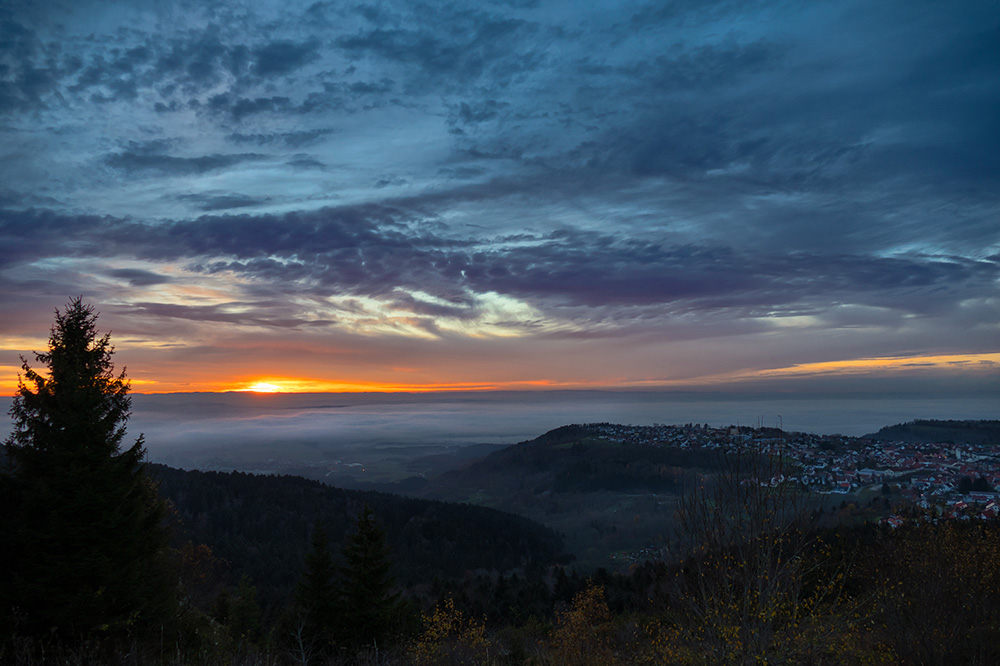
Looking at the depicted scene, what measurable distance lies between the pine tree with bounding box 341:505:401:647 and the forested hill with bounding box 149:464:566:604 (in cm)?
6034

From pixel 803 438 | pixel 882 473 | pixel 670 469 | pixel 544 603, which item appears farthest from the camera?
pixel 670 469

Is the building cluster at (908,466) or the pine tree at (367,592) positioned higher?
the pine tree at (367,592)

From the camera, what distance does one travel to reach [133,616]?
14.9 metres

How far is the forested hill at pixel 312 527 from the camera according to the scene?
88438 mm

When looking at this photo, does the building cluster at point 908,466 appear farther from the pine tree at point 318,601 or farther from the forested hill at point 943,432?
the pine tree at point 318,601

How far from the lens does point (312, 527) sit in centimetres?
10356

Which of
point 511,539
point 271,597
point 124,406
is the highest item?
point 124,406

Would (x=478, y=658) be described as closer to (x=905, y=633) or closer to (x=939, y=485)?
(x=905, y=633)

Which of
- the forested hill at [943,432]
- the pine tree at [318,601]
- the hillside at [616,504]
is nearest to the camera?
the pine tree at [318,601]

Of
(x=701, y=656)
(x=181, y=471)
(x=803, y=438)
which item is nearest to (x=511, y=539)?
(x=181, y=471)

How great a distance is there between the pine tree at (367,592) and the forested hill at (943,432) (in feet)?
537

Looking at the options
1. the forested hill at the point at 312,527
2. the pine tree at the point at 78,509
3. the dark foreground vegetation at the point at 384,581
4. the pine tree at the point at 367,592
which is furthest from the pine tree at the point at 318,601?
the forested hill at the point at 312,527

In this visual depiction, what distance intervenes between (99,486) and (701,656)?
17.6 m

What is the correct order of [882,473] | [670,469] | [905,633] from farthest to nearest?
[670,469] < [882,473] < [905,633]
